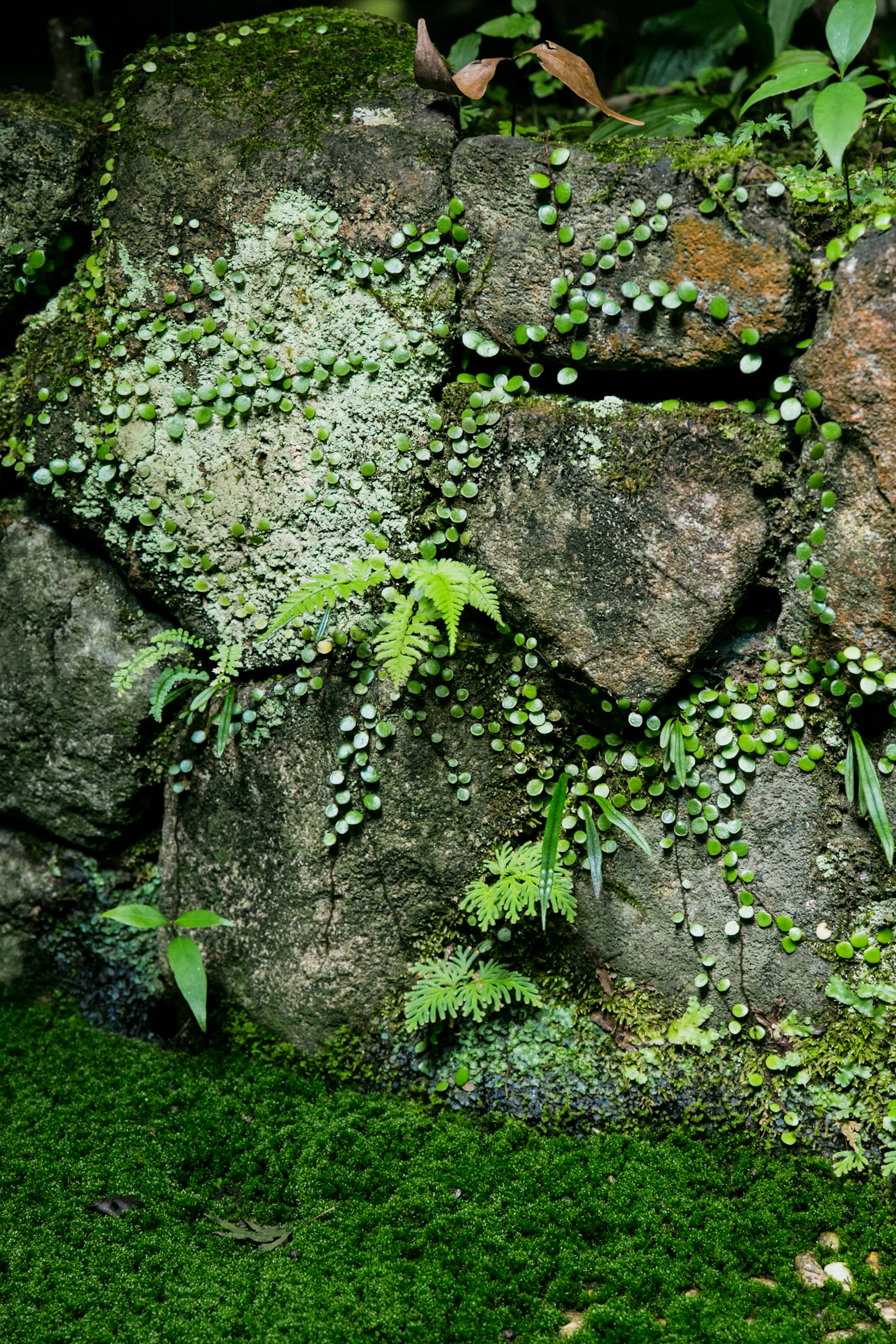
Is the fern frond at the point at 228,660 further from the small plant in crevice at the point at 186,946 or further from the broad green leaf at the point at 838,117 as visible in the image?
the broad green leaf at the point at 838,117

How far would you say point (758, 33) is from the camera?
3062 millimetres

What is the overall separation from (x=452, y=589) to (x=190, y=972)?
1.59 metres

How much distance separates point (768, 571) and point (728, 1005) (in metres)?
1.44

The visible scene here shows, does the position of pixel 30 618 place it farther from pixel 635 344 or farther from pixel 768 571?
pixel 768 571

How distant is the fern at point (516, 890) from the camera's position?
2.80 meters

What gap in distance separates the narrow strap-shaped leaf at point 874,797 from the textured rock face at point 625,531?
0.58 meters

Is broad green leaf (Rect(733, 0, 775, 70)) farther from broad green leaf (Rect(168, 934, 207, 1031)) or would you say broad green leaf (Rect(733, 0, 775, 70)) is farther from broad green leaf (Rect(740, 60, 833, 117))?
broad green leaf (Rect(168, 934, 207, 1031))

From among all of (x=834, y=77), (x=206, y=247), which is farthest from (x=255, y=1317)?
(x=834, y=77)

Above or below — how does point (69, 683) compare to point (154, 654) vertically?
below

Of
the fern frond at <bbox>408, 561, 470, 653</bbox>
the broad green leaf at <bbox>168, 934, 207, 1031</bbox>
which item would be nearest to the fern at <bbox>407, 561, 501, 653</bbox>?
the fern frond at <bbox>408, 561, 470, 653</bbox>

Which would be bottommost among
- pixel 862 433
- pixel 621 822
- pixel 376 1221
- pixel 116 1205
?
pixel 116 1205

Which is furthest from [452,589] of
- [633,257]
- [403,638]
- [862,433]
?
[862,433]

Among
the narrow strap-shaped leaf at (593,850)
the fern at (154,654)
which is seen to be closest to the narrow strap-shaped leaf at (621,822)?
the narrow strap-shaped leaf at (593,850)

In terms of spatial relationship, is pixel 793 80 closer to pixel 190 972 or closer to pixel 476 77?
pixel 476 77
